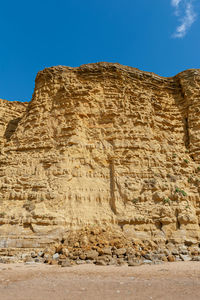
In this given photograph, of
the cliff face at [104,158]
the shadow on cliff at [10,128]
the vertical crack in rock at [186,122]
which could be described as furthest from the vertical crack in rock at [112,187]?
the shadow on cliff at [10,128]

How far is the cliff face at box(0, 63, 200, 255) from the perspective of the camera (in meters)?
11.0

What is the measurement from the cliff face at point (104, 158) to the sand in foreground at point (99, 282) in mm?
3418

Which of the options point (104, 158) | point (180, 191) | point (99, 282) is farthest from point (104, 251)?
point (180, 191)

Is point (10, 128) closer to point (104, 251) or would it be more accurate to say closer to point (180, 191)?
point (104, 251)

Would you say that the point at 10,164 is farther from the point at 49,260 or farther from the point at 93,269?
the point at 93,269

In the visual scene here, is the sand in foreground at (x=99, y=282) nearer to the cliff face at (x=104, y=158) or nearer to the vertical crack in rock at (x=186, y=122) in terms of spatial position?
the cliff face at (x=104, y=158)

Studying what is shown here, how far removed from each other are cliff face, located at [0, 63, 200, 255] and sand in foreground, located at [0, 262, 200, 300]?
11.2ft

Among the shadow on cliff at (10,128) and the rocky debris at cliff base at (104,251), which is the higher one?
the shadow on cliff at (10,128)

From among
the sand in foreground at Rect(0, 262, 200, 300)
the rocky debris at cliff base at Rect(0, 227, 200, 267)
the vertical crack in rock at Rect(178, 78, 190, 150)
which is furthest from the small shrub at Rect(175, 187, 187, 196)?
the sand in foreground at Rect(0, 262, 200, 300)

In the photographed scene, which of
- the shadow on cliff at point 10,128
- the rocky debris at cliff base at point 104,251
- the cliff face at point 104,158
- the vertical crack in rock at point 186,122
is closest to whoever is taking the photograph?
the rocky debris at cliff base at point 104,251

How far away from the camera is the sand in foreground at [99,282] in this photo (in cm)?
462

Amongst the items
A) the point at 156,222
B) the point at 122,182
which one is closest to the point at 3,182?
the point at 122,182

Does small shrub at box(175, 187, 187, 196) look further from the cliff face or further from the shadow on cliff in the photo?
the shadow on cliff

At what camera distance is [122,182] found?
1230 centimetres
